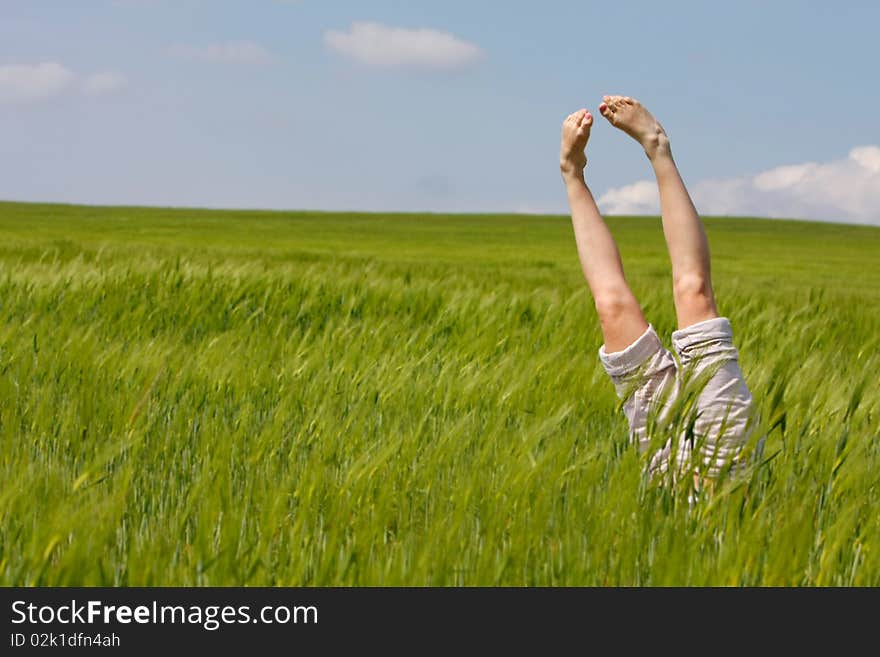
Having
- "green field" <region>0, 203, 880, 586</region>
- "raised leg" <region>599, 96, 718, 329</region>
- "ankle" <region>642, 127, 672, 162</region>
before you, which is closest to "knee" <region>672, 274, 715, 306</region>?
Answer: "raised leg" <region>599, 96, 718, 329</region>

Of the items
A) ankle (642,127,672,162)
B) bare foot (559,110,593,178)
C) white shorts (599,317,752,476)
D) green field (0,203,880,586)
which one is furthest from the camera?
bare foot (559,110,593,178)

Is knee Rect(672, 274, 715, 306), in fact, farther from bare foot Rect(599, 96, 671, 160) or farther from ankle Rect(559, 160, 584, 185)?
ankle Rect(559, 160, 584, 185)

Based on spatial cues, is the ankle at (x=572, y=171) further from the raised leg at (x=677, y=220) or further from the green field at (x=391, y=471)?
the green field at (x=391, y=471)

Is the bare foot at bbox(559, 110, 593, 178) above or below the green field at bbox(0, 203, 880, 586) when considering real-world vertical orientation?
above

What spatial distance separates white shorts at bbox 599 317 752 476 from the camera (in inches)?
84.2

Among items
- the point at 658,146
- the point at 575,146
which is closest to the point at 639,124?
the point at 658,146

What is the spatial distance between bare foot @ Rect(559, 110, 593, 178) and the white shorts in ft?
2.50

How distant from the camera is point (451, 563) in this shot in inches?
63.7

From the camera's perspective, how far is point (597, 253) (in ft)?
9.23

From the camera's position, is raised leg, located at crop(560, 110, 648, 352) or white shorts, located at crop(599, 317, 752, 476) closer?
white shorts, located at crop(599, 317, 752, 476)

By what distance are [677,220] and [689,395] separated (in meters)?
0.71

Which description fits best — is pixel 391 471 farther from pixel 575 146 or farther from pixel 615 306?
pixel 575 146
